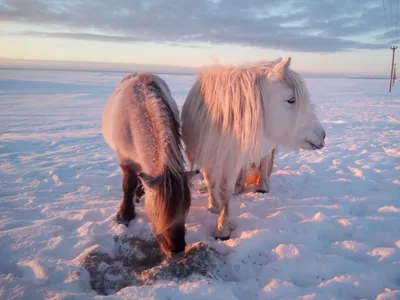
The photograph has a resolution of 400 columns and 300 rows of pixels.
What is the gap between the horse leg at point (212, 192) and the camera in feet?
9.66

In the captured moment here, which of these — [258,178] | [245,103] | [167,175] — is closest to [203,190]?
[258,178]

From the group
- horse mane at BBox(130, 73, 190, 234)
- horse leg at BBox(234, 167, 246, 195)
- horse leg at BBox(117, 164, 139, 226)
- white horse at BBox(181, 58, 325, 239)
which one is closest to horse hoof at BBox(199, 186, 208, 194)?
horse leg at BBox(234, 167, 246, 195)

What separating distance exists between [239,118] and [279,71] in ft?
1.91

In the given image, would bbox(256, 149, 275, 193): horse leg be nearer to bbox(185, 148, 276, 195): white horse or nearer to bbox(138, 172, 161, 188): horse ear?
bbox(185, 148, 276, 195): white horse

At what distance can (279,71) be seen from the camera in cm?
247

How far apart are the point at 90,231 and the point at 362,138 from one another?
6.96 metres

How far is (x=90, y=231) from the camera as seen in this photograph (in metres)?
2.82

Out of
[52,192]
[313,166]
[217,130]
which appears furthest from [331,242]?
[52,192]

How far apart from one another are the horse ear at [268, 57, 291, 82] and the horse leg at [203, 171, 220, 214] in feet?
4.03

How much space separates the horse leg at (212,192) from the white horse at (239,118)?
2cm

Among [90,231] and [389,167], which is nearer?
[90,231]

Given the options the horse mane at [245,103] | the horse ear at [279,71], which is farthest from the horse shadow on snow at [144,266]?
the horse ear at [279,71]

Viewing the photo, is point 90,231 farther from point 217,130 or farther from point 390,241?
point 390,241

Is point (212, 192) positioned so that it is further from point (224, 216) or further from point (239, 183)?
point (239, 183)
